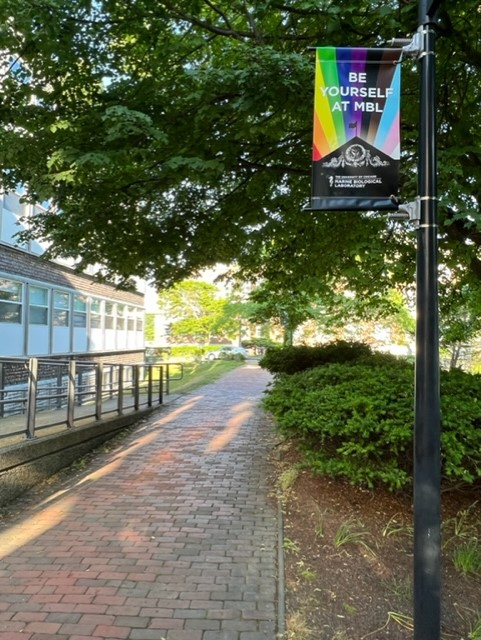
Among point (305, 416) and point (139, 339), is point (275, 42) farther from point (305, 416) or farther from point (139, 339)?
point (139, 339)

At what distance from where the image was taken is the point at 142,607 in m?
3.29

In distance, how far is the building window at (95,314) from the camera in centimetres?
1886

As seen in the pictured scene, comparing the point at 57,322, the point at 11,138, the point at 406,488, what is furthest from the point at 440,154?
the point at 57,322

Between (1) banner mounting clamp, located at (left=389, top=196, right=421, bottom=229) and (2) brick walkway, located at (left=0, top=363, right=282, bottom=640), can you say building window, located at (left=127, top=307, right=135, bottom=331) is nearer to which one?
(2) brick walkway, located at (left=0, top=363, right=282, bottom=640)

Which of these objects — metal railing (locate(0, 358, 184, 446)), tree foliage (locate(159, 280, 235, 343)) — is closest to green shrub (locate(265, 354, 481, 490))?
metal railing (locate(0, 358, 184, 446))

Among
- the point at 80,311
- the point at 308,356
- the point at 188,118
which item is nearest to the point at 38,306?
the point at 80,311

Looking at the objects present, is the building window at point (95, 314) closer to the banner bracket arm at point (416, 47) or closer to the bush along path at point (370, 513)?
the bush along path at point (370, 513)

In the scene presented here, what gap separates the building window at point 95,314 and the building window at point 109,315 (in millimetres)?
705

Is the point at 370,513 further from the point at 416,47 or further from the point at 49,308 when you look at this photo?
the point at 49,308

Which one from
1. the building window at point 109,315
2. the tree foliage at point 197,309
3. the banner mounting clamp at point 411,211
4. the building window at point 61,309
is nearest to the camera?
the banner mounting clamp at point 411,211

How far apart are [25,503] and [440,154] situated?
207 inches

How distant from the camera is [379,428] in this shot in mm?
4016

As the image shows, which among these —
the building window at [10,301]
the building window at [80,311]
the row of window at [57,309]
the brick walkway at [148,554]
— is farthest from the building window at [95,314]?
the brick walkway at [148,554]

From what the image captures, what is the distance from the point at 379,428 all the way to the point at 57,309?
13686 millimetres
